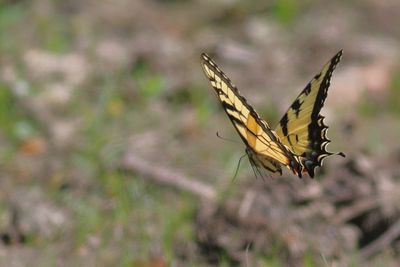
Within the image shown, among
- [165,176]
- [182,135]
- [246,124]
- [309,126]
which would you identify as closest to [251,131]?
[246,124]

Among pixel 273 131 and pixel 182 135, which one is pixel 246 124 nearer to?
pixel 273 131

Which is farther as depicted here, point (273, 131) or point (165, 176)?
point (165, 176)

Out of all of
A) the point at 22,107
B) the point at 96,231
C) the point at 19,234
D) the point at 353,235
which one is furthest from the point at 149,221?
the point at 22,107

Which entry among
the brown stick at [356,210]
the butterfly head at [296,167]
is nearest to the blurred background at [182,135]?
the brown stick at [356,210]

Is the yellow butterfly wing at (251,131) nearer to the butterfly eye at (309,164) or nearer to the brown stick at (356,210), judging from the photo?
the butterfly eye at (309,164)

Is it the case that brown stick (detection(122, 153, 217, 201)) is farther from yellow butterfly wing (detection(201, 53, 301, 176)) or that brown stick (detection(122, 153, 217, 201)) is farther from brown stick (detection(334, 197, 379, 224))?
yellow butterfly wing (detection(201, 53, 301, 176))

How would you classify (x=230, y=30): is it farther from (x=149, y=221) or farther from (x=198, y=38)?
(x=149, y=221)

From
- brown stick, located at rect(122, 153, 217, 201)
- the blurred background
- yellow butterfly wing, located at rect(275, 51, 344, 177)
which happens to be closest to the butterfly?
yellow butterfly wing, located at rect(275, 51, 344, 177)
